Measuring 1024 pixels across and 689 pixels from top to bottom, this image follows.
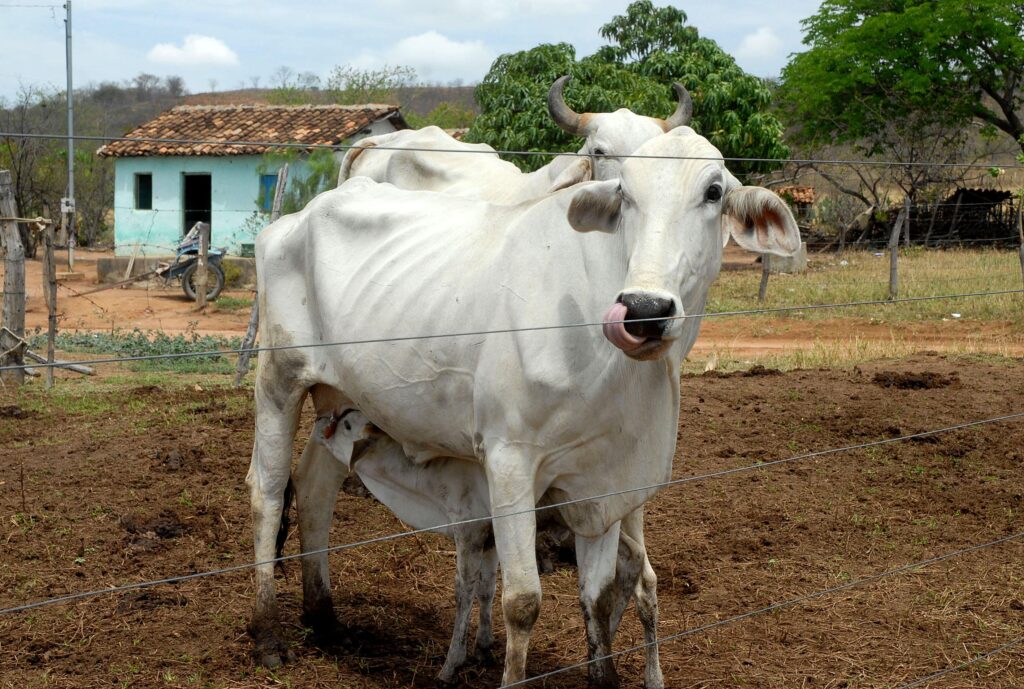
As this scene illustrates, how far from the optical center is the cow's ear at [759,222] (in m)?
3.13

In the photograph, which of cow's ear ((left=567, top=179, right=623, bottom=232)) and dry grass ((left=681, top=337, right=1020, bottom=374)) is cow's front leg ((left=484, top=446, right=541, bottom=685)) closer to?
cow's ear ((left=567, top=179, right=623, bottom=232))

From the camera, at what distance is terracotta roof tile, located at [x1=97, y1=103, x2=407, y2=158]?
69.9 feet

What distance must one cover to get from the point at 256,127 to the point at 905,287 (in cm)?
1305

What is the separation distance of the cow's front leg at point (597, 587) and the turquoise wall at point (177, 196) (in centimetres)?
1800

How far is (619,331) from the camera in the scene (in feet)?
9.25

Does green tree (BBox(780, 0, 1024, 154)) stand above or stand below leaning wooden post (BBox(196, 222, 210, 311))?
above

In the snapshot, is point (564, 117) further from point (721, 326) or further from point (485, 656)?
point (721, 326)

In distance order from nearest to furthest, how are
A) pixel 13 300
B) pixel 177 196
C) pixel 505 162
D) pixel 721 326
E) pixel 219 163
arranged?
pixel 505 162
pixel 13 300
pixel 721 326
pixel 219 163
pixel 177 196

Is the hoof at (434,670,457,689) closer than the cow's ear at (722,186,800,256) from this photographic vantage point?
No

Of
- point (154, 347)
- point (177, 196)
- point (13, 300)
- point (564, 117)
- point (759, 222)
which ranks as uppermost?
point (564, 117)

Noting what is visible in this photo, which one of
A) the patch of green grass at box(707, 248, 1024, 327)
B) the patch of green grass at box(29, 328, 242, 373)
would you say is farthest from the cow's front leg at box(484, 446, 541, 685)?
the patch of green grass at box(707, 248, 1024, 327)

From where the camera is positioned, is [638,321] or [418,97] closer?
[638,321]

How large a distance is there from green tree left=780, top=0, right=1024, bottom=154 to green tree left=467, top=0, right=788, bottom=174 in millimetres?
5920

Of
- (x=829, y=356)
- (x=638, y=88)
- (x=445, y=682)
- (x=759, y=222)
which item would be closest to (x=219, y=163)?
(x=638, y=88)
